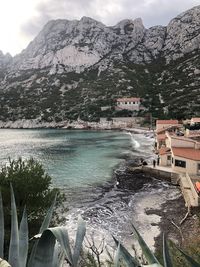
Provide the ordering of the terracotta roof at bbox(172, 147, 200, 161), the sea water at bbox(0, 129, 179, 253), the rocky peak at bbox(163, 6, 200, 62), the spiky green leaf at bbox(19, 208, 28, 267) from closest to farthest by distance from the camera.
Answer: the spiky green leaf at bbox(19, 208, 28, 267) < the sea water at bbox(0, 129, 179, 253) < the terracotta roof at bbox(172, 147, 200, 161) < the rocky peak at bbox(163, 6, 200, 62)

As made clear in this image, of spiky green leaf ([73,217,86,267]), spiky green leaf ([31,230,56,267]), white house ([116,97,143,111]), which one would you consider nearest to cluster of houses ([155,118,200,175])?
spiky green leaf ([73,217,86,267])

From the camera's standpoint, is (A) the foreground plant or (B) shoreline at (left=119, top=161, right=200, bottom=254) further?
(B) shoreline at (left=119, top=161, right=200, bottom=254)

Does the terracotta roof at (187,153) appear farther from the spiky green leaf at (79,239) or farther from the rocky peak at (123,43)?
the rocky peak at (123,43)

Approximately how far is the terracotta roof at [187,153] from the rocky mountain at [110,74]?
187 feet

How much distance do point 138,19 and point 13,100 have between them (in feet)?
283

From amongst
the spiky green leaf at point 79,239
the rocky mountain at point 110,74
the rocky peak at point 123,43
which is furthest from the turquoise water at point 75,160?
the rocky peak at point 123,43

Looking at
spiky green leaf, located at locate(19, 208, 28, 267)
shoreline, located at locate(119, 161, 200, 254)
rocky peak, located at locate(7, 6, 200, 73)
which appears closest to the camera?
spiky green leaf, located at locate(19, 208, 28, 267)

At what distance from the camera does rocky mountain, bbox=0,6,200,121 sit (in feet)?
410

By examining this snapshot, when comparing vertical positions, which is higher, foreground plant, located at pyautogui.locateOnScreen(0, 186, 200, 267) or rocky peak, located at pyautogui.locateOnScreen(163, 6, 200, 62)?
rocky peak, located at pyautogui.locateOnScreen(163, 6, 200, 62)

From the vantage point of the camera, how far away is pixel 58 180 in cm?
3850

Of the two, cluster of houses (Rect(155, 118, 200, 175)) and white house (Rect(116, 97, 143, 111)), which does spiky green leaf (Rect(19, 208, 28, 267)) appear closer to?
cluster of houses (Rect(155, 118, 200, 175))

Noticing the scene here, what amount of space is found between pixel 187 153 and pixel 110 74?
388 feet

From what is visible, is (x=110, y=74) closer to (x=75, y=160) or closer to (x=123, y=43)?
(x=123, y=43)

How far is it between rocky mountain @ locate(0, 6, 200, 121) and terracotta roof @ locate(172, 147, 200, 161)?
56875 mm
